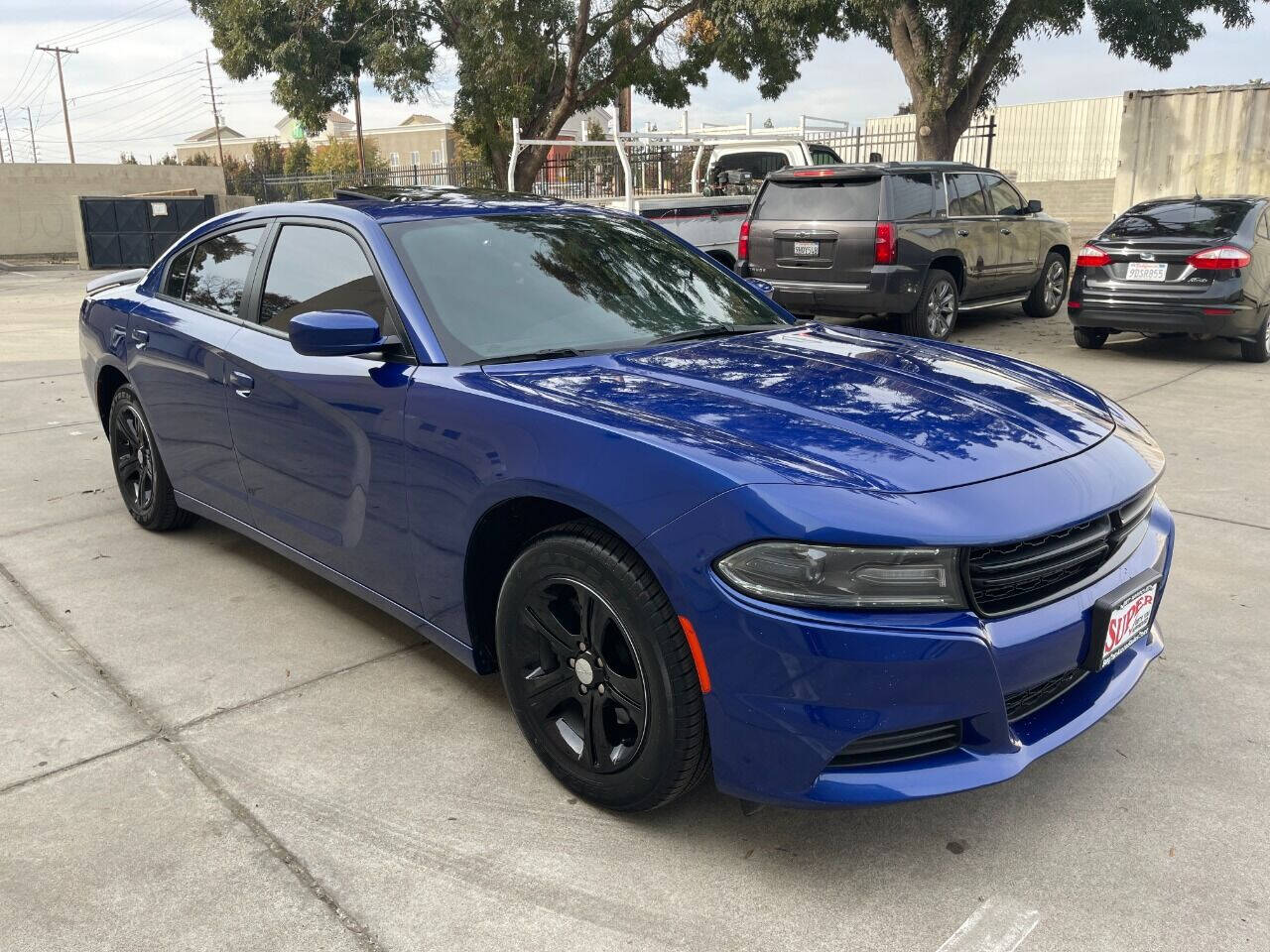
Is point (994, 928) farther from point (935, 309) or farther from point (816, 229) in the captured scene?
point (935, 309)

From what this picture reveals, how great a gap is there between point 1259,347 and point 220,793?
9.82m

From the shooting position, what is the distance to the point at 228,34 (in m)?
22.4

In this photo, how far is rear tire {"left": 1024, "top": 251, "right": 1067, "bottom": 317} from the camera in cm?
1286

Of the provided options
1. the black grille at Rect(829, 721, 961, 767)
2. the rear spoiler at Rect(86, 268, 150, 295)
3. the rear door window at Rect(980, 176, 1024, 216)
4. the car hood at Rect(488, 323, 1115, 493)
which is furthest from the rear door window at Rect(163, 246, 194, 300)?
the rear door window at Rect(980, 176, 1024, 216)

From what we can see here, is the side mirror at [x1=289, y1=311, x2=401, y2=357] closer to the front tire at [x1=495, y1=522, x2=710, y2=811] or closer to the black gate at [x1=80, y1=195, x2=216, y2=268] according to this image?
the front tire at [x1=495, y1=522, x2=710, y2=811]

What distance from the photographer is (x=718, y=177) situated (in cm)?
1569

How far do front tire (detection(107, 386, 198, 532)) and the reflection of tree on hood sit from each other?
221cm

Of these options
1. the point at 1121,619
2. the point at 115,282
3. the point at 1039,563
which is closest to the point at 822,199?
the point at 115,282

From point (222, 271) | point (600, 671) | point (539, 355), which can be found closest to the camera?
point (600, 671)

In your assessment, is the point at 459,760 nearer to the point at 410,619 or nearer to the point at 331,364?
the point at 410,619

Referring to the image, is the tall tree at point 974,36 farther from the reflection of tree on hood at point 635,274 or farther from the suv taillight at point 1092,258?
the reflection of tree on hood at point 635,274

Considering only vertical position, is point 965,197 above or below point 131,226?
above

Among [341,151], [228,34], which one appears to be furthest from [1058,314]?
[341,151]

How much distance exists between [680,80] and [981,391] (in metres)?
22.0
